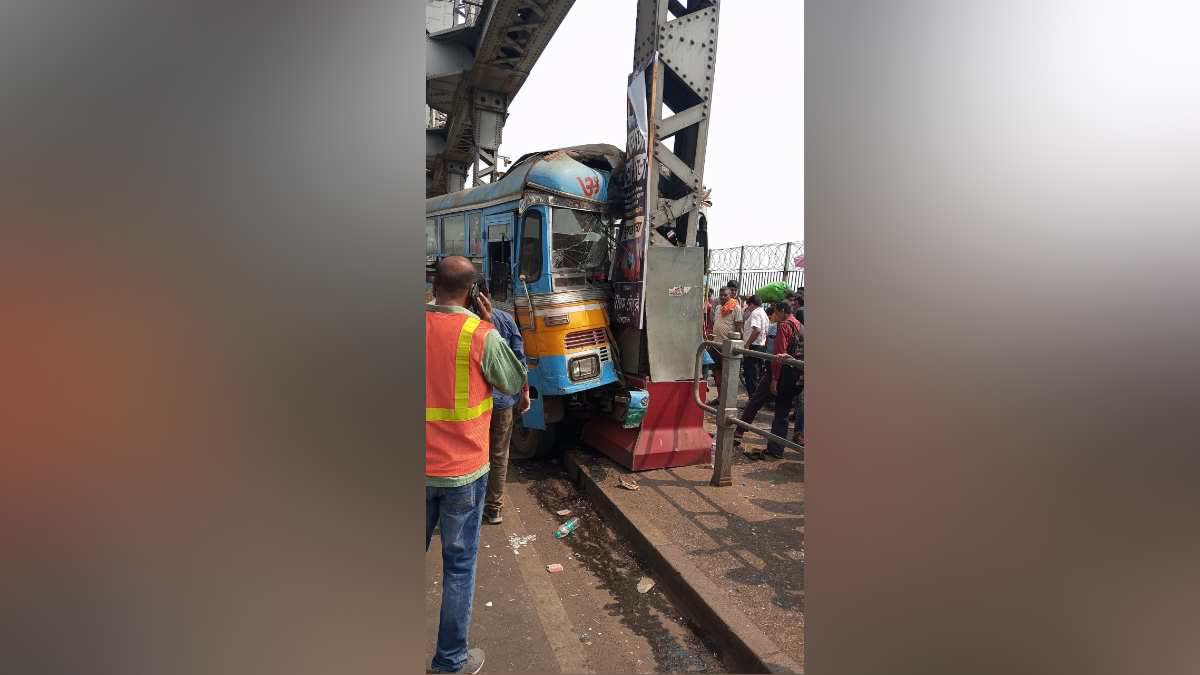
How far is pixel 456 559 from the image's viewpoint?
7.91 feet

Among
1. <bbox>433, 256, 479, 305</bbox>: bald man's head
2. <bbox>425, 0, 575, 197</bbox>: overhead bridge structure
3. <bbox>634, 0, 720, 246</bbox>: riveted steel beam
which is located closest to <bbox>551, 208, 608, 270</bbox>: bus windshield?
<bbox>634, 0, 720, 246</bbox>: riveted steel beam

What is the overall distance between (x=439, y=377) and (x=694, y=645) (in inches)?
82.9

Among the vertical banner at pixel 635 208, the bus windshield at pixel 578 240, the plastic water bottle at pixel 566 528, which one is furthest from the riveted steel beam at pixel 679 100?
the plastic water bottle at pixel 566 528

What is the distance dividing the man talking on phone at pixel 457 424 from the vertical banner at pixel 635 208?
2.86m

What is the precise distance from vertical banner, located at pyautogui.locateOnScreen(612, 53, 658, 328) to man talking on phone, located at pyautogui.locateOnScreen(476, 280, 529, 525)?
4.33 feet

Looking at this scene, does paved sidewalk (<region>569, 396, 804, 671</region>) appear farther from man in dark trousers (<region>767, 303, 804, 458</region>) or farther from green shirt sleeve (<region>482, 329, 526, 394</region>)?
green shirt sleeve (<region>482, 329, 526, 394</region>)

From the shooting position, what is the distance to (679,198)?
5.77 m

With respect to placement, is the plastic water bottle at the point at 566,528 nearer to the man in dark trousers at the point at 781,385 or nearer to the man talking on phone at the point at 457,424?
the man talking on phone at the point at 457,424

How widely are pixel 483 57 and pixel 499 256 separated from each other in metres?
6.05

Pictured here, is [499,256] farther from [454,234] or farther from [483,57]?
[483,57]
